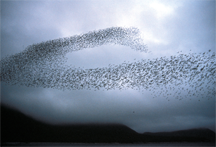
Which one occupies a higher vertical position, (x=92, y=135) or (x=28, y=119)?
(x=28, y=119)

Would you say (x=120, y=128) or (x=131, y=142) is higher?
(x=120, y=128)

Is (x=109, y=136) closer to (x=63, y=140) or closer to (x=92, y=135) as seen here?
(x=92, y=135)

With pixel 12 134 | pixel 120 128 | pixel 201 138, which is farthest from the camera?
pixel 120 128

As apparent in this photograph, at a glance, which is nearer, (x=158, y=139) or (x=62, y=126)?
(x=158, y=139)

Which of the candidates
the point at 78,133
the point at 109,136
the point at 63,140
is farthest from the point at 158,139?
the point at 63,140

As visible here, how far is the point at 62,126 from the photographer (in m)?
25.8

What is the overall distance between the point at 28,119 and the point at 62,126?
6.72 metres

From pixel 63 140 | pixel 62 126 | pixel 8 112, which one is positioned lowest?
pixel 63 140

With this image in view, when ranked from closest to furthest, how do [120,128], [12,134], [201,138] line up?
[201,138] < [12,134] < [120,128]

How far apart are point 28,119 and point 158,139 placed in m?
22.7

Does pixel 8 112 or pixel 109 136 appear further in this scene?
pixel 8 112

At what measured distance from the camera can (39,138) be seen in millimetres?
24625

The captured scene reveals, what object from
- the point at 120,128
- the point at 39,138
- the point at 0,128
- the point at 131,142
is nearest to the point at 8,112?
the point at 0,128

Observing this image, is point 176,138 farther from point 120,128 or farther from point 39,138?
point 39,138
